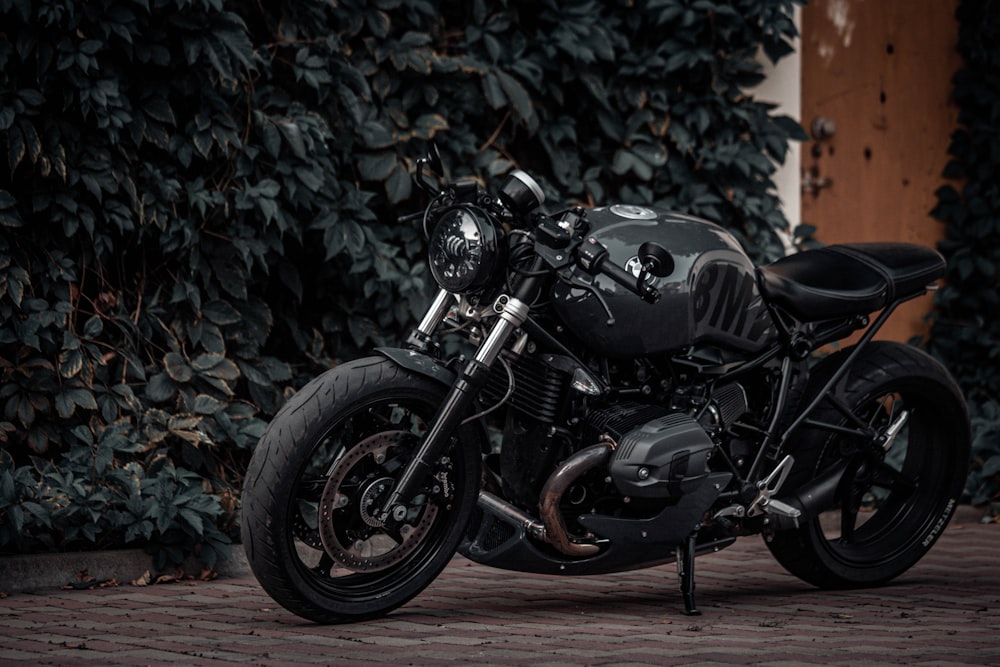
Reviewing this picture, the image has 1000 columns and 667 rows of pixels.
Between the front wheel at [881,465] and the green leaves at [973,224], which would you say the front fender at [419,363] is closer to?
the front wheel at [881,465]

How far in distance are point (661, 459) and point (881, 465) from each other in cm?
124

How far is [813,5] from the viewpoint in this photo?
27.9 ft

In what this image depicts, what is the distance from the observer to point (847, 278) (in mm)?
5176

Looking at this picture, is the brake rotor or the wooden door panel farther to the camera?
the wooden door panel

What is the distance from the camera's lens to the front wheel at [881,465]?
17.1 ft

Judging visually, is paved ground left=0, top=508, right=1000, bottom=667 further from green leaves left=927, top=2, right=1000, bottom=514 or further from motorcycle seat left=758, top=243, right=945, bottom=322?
green leaves left=927, top=2, right=1000, bottom=514

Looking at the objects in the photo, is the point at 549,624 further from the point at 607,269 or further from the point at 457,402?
the point at 607,269

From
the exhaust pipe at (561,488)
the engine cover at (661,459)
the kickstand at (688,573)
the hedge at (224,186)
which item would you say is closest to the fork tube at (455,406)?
the exhaust pipe at (561,488)

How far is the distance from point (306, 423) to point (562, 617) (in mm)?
1107

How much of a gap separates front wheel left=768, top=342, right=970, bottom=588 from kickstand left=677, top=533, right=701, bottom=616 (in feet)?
1.92

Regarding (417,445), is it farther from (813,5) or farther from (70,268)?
(813,5)

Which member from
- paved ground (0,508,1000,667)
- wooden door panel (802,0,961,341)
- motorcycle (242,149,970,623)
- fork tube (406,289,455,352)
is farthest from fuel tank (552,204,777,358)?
wooden door panel (802,0,961,341)

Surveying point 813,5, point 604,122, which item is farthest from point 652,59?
point 813,5

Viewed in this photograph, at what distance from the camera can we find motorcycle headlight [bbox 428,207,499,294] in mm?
4449
